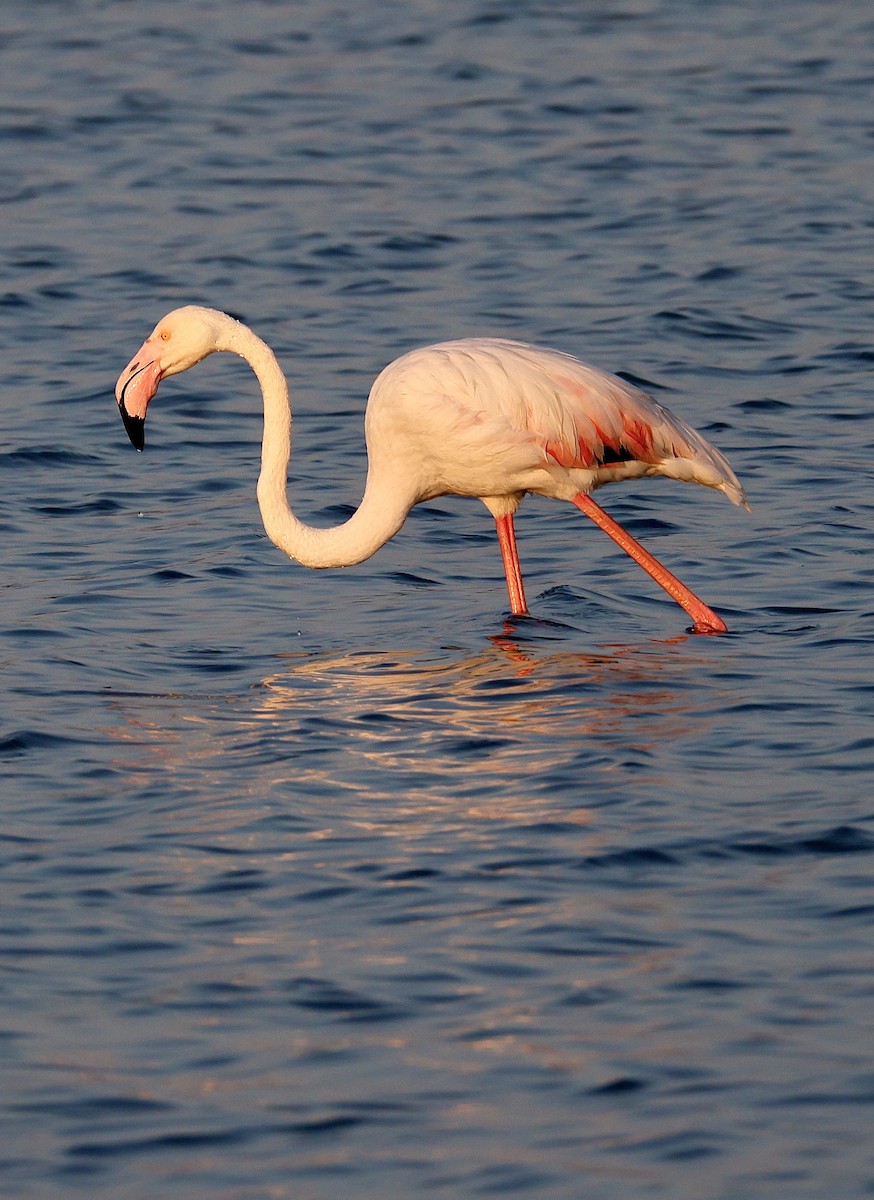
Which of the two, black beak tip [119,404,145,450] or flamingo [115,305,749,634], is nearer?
flamingo [115,305,749,634]

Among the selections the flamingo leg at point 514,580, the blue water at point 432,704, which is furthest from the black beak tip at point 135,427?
the flamingo leg at point 514,580

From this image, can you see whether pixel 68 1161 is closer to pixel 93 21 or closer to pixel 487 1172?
pixel 487 1172

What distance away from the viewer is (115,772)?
7.41 meters

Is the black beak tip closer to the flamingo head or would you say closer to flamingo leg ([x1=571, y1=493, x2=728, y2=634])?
the flamingo head

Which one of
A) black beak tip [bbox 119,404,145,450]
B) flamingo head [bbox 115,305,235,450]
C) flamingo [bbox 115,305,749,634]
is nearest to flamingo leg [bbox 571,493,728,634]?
flamingo [bbox 115,305,749,634]

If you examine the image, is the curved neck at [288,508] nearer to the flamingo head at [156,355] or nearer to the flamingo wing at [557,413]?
the flamingo head at [156,355]

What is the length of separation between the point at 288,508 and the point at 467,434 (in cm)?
82

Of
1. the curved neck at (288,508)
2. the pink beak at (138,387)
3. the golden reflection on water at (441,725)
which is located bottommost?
the golden reflection on water at (441,725)

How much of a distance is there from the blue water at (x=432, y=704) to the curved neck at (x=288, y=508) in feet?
1.26

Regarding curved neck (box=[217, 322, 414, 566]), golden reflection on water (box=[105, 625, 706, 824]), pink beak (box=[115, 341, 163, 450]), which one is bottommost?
golden reflection on water (box=[105, 625, 706, 824])

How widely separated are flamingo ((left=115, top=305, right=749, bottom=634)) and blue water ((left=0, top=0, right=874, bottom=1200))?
431mm

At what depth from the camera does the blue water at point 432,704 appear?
5129 millimetres

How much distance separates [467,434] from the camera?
9031mm

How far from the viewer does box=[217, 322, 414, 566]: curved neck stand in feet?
29.7
